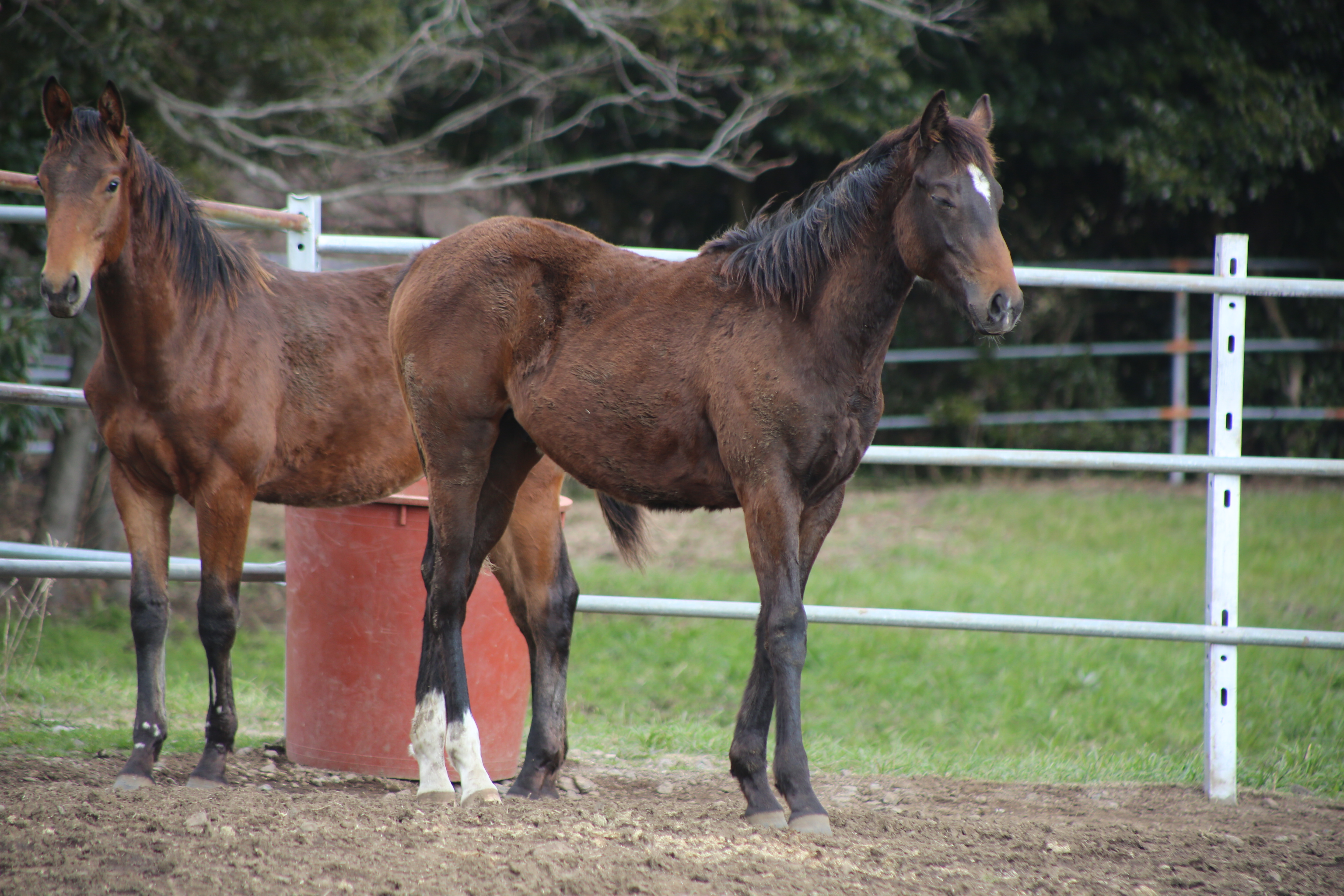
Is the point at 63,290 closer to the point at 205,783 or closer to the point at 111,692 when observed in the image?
the point at 205,783

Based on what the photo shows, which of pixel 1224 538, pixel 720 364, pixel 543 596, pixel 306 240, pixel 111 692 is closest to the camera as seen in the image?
pixel 720 364

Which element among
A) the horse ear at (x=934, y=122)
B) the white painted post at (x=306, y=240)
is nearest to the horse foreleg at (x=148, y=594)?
the white painted post at (x=306, y=240)

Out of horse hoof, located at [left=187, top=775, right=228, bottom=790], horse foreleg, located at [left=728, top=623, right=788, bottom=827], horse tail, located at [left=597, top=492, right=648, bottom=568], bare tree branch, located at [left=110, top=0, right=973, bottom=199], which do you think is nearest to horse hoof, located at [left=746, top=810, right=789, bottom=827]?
horse foreleg, located at [left=728, top=623, right=788, bottom=827]

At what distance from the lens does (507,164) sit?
10.1m

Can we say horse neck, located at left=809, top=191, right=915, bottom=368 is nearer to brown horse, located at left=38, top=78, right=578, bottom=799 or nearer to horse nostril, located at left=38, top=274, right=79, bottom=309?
brown horse, located at left=38, top=78, right=578, bottom=799

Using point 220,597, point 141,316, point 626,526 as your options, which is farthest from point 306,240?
point 626,526

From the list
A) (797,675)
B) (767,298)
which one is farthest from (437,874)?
(767,298)

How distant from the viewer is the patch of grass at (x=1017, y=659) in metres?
4.39

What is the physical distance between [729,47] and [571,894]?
8.41m

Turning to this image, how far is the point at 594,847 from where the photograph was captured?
8.17 ft

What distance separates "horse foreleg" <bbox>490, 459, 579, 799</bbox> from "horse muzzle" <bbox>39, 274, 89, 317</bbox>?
1.38 m

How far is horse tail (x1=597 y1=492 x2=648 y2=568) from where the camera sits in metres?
3.79

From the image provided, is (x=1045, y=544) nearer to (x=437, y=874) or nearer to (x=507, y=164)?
(x=507, y=164)

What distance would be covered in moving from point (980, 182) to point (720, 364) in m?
0.81
